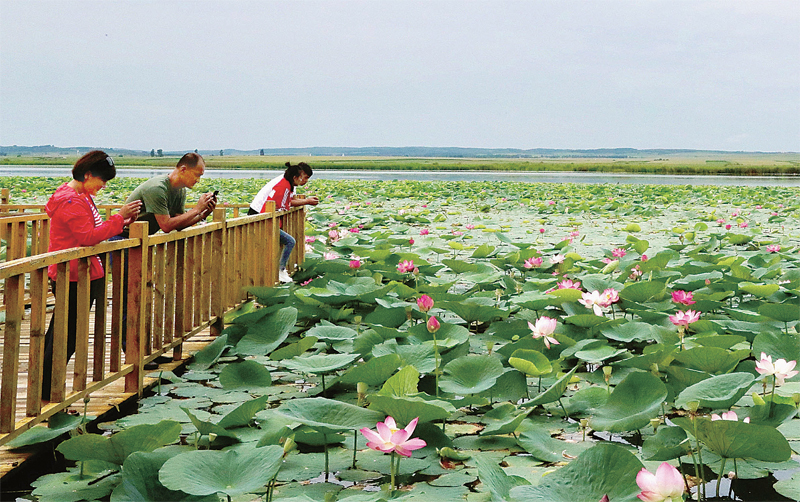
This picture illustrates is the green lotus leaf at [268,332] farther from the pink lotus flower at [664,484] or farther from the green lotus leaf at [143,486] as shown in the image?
the pink lotus flower at [664,484]

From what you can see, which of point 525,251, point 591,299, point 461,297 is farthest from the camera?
point 525,251

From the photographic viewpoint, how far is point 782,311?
3.10 meters

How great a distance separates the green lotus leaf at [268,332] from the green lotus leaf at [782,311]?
2227mm

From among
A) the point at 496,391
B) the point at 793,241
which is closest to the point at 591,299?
the point at 496,391

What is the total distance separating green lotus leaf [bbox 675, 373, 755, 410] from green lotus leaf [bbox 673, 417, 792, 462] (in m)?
0.23

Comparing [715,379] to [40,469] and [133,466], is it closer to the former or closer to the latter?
[133,466]

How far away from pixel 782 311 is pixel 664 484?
92.2 inches

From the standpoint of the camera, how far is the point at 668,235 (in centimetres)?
820

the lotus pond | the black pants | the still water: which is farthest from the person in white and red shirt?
the still water

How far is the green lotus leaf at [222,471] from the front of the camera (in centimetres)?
143

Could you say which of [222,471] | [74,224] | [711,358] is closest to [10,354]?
[74,224]

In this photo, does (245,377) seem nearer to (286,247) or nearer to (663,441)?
(663,441)

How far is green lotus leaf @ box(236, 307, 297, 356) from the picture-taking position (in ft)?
9.64

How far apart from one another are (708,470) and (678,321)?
877 mm
